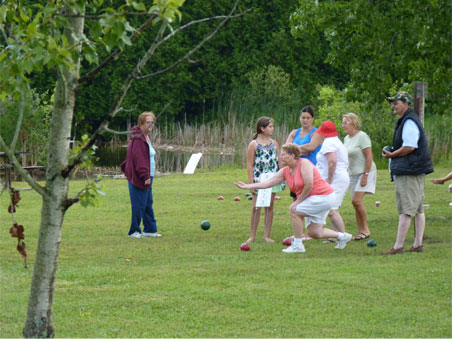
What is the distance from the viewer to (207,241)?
11.8 meters

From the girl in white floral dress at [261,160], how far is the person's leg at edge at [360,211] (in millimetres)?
1238

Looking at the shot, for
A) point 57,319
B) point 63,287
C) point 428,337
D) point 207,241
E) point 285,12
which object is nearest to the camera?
point 428,337

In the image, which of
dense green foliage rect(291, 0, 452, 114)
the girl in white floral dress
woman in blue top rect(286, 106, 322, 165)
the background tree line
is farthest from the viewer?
the background tree line

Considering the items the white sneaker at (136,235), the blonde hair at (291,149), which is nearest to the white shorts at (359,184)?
the blonde hair at (291,149)

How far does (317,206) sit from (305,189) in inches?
10.7

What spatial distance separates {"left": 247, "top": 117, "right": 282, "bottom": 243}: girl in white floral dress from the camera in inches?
447

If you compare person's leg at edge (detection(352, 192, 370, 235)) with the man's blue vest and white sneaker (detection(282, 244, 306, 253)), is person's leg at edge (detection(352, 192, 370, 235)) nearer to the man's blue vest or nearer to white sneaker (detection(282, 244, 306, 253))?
white sneaker (detection(282, 244, 306, 253))

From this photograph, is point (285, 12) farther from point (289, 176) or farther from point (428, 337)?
point (428, 337)

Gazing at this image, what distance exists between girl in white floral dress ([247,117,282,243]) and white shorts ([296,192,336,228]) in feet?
3.96

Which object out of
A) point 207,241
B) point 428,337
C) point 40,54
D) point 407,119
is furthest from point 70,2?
point 207,241

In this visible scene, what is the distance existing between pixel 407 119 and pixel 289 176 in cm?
170

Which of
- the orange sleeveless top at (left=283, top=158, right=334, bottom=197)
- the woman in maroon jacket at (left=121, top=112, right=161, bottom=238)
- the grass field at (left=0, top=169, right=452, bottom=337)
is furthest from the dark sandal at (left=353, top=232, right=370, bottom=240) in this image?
the woman in maroon jacket at (left=121, top=112, right=161, bottom=238)

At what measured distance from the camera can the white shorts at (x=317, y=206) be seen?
10055 millimetres

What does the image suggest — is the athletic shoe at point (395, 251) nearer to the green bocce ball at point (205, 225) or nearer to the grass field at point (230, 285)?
the grass field at point (230, 285)
